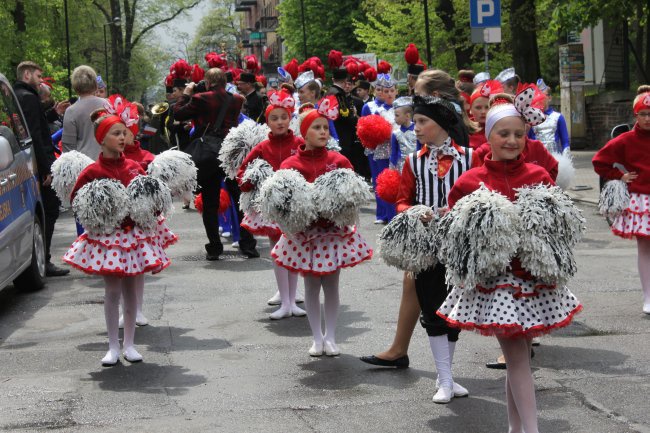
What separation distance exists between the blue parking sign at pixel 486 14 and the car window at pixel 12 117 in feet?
31.9

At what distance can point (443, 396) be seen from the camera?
6441 millimetres

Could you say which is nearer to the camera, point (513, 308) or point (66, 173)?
point (513, 308)

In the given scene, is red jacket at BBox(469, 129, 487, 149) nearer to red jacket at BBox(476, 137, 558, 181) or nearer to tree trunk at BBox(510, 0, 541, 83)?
red jacket at BBox(476, 137, 558, 181)

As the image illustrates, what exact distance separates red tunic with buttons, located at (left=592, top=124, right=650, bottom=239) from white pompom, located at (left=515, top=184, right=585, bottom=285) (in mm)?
3813

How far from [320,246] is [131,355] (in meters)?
1.50

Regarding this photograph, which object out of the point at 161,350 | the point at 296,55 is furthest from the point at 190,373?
the point at 296,55

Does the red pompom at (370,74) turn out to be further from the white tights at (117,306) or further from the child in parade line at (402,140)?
the white tights at (117,306)

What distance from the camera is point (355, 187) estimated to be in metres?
7.50

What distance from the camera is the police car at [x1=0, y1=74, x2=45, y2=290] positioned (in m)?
9.53

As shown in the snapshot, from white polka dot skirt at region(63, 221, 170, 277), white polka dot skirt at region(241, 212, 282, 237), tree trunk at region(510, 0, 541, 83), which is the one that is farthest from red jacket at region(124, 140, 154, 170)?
tree trunk at region(510, 0, 541, 83)

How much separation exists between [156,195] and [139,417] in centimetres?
187

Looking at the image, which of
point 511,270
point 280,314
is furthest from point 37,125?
point 511,270

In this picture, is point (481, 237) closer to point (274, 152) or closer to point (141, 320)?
point (274, 152)

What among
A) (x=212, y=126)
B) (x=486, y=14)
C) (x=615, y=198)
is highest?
(x=486, y=14)
